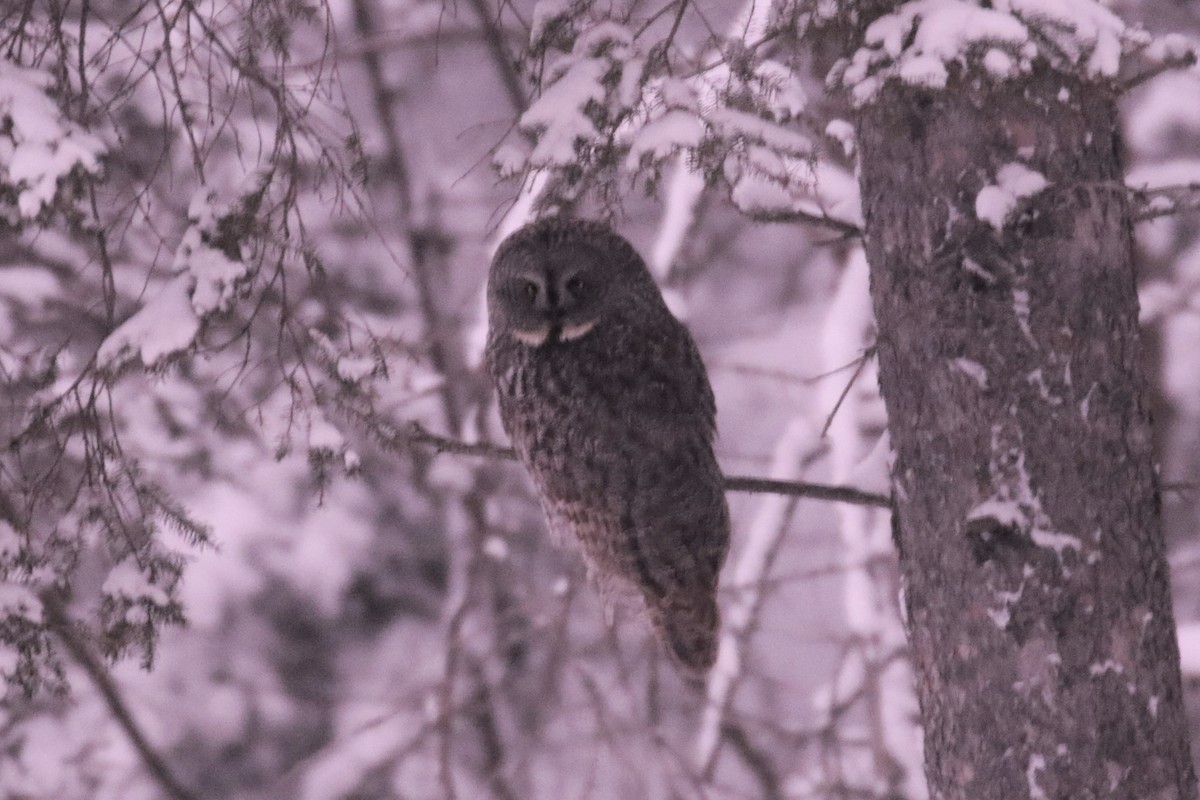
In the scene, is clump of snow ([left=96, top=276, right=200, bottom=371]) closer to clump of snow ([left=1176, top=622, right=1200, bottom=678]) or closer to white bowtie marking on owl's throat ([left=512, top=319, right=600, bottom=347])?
white bowtie marking on owl's throat ([left=512, top=319, right=600, bottom=347])

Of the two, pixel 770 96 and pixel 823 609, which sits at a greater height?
pixel 823 609

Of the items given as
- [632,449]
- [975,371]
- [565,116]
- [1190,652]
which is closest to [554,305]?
[632,449]

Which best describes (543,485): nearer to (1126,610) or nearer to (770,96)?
(770,96)

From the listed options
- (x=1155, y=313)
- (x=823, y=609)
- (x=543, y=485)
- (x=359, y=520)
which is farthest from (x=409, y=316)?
(x=543, y=485)

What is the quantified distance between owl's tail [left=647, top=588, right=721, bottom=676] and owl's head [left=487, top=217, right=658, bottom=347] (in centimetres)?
69

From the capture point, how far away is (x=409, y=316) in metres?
8.76

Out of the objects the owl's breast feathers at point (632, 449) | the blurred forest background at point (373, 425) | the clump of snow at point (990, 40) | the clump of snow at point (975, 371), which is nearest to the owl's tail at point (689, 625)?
the owl's breast feathers at point (632, 449)

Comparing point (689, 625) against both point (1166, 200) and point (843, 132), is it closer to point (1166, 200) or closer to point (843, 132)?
point (843, 132)

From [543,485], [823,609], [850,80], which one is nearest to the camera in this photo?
[850,80]

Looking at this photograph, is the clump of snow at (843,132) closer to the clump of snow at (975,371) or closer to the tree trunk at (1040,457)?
the tree trunk at (1040,457)

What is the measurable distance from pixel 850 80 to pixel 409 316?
6.46 meters

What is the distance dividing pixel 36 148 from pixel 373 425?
31.5 inches

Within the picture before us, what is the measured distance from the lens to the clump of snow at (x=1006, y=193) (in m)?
2.54

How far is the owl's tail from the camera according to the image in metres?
3.76
